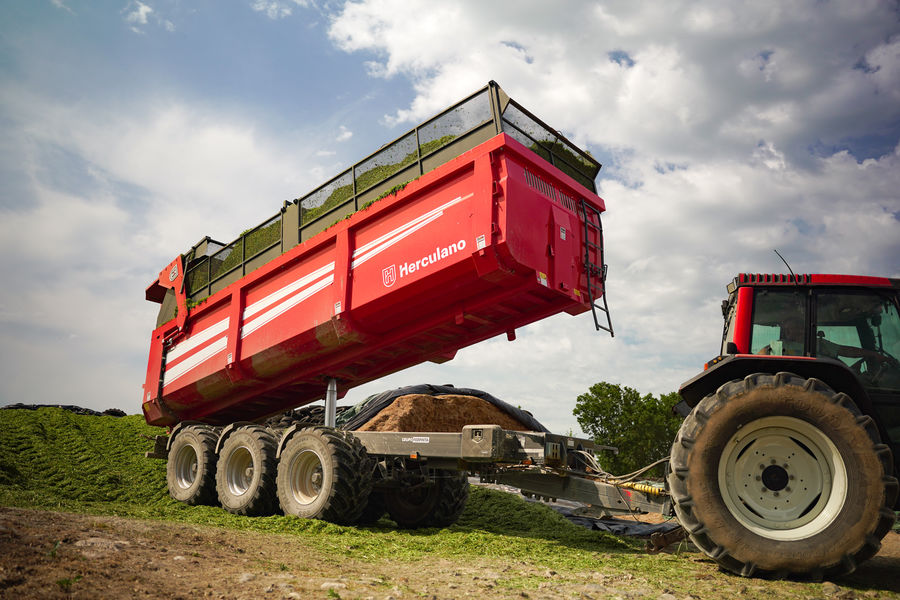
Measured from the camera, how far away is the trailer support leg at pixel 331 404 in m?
8.40

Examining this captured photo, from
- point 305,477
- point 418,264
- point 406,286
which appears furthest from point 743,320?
point 305,477

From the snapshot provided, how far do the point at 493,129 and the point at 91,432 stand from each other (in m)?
10.5

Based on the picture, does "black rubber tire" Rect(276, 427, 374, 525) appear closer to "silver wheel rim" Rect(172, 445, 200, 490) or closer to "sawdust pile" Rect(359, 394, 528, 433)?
"sawdust pile" Rect(359, 394, 528, 433)

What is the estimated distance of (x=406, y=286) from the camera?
691 cm

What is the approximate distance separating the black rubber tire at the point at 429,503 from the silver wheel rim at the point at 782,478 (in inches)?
154

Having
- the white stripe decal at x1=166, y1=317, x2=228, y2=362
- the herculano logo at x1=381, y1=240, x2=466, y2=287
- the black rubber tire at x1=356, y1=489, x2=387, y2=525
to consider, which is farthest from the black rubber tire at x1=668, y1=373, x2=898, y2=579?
the white stripe decal at x1=166, y1=317, x2=228, y2=362

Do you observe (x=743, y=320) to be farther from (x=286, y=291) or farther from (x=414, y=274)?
(x=286, y=291)

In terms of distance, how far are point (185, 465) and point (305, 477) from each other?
3302 mm

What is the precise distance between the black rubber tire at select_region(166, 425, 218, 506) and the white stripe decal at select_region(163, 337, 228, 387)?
0.97m

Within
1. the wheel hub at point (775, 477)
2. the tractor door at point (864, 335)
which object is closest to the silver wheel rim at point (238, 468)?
the wheel hub at point (775, 477)

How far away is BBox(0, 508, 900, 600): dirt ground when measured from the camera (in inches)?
138

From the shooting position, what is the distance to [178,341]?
10484mm

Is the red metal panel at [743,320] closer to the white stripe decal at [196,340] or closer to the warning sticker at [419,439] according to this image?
the warning sticker at [419,439]

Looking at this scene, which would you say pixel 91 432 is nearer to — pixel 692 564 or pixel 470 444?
pixel 470 444
